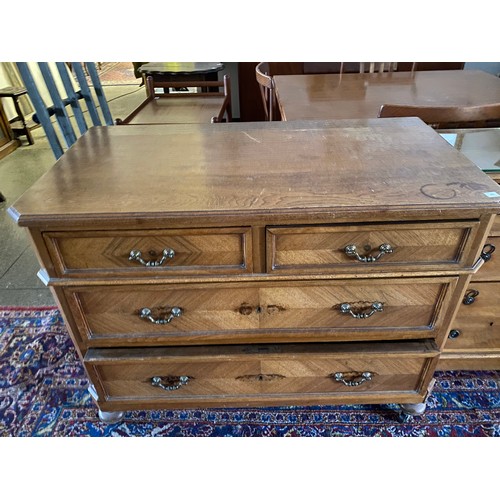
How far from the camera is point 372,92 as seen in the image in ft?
5.82

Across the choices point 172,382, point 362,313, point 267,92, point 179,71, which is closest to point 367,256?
point 362,313

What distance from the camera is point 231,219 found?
2.62 feet

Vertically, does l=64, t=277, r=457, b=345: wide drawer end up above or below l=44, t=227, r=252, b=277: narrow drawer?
below

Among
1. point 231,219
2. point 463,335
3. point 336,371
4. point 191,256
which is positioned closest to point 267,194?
point 231,219

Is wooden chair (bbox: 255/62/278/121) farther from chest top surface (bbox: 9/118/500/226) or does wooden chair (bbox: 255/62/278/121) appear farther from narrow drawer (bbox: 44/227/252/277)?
narrow drawer (bbox: 44/227/252/277)

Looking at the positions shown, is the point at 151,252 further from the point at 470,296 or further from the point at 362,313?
the point at 470,296

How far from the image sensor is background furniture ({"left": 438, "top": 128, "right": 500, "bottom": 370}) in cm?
111

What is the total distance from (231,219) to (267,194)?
4.3 inches

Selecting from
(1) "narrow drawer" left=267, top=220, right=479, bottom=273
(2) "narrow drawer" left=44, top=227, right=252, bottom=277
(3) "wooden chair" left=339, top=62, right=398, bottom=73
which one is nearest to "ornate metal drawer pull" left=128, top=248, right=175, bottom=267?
(2) "narrow drawer" left=44, top=227, right=252, bottom=277

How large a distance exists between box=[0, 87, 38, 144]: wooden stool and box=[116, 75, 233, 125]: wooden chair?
52.2 inches

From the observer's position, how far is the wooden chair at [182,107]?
2.29 metres

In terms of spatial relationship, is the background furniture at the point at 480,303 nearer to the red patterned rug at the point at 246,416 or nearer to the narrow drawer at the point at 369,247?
the red patterned rug at the point at 246,416

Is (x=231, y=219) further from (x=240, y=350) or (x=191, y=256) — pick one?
(x=240, y=350)

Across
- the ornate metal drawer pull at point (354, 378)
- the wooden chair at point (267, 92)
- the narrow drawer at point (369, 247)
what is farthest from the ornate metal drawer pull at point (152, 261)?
the wooden chair at point (267, 92)
